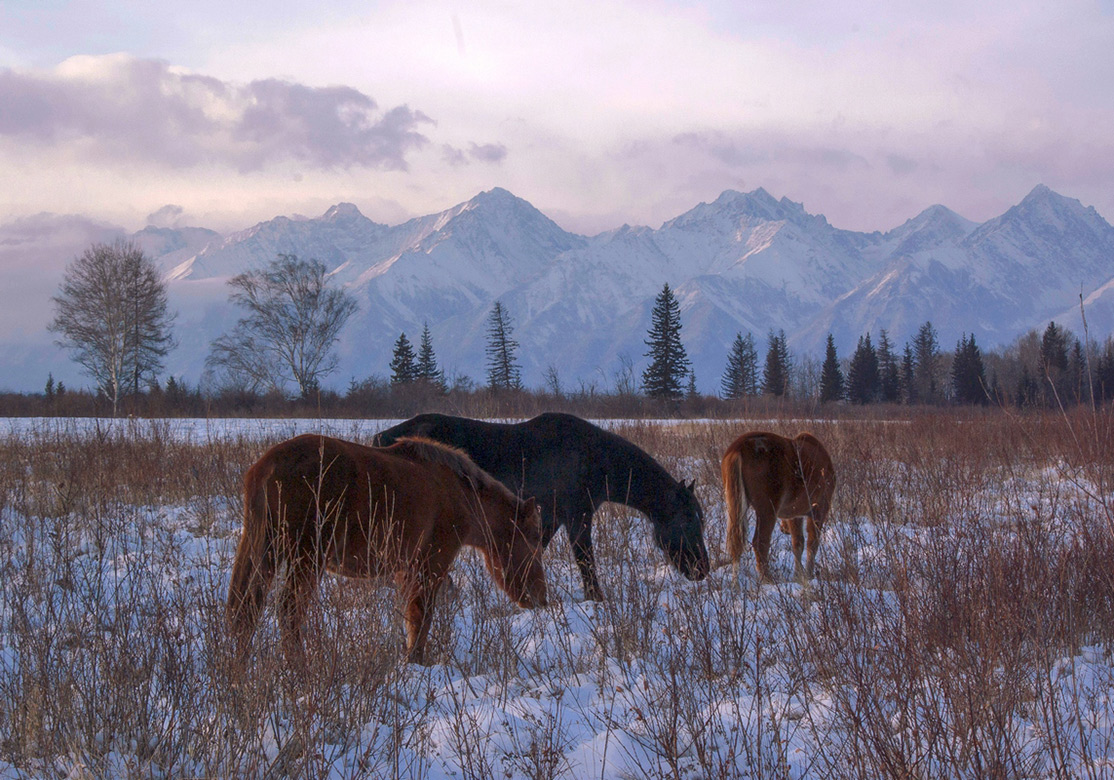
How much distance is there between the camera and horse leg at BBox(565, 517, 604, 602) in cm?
522

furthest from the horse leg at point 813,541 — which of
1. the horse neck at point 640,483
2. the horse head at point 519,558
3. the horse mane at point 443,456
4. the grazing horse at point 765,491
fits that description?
the horse mane at point 443,456

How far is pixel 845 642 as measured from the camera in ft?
9.60

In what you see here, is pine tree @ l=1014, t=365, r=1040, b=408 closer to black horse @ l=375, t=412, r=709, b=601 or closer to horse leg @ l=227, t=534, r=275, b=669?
black horse @ l=375, t=412, r=709, b=601

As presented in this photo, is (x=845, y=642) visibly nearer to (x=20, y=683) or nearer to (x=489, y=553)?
(x=489, y=553)

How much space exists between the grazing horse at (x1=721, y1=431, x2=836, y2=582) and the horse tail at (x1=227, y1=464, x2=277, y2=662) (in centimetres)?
370

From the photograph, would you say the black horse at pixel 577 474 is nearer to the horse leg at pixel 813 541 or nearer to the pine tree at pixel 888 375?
the horse leg at pixel 813 541

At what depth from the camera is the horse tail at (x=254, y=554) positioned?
2922 millimetres

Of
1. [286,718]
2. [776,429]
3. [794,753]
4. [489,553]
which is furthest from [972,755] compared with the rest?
[776,429]

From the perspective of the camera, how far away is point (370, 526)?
3141 millimetres

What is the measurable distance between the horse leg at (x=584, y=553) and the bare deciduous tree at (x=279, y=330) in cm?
3227

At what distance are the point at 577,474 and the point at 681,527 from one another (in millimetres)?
1031

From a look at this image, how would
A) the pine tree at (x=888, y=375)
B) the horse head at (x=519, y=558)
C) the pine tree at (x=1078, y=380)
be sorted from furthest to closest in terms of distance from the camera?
the pine tree at (x=888, y=375) → the pine tree at (x=1078, y=380) → the horse head at (x=519, y=558)

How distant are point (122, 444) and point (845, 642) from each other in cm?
1036

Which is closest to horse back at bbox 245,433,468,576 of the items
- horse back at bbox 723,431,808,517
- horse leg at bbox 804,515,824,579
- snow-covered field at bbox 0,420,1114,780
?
snow-covered field at bbox 0,420,1114,780
